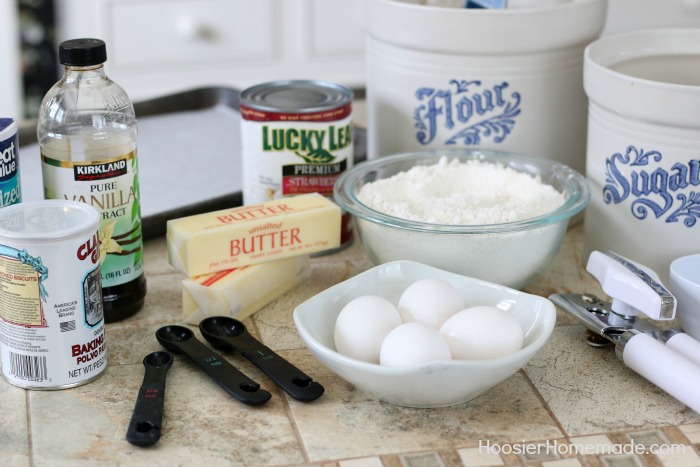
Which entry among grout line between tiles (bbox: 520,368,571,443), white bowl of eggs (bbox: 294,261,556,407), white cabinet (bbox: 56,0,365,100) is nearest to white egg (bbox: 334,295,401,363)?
white bowl of eggs (bbox: 294,261,556,407)

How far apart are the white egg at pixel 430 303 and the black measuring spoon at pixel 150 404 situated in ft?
0.76

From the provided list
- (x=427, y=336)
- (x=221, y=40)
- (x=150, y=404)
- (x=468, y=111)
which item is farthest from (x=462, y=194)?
(x=221, y=40)

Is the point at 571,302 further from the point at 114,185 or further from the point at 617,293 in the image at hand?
the point at 114,185

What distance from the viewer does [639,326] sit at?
36.9 inches

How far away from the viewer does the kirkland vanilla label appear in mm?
940

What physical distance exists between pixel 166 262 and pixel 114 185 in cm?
22

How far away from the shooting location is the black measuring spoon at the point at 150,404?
2.64 ft

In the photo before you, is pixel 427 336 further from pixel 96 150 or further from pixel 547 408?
pixel 96 150

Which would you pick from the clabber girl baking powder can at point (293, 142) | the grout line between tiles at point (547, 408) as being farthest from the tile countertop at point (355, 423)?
the clabber girl baking powder can at point (293, 142)

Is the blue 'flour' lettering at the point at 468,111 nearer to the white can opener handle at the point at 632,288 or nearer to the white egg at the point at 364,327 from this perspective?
the white can opener handle at the point at 632,288

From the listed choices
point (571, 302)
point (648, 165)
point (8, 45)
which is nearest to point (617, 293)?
point (571, 302)

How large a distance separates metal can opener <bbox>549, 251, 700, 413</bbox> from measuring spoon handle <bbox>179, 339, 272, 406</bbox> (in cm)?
34

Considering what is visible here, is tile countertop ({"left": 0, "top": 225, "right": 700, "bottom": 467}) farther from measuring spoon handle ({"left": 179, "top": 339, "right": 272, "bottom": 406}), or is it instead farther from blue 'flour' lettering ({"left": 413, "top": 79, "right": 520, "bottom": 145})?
blue 'flour' lettering ({"left": 413, "top": 79, "right": 520, "bottom": 145})

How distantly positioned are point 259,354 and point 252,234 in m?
0.15
